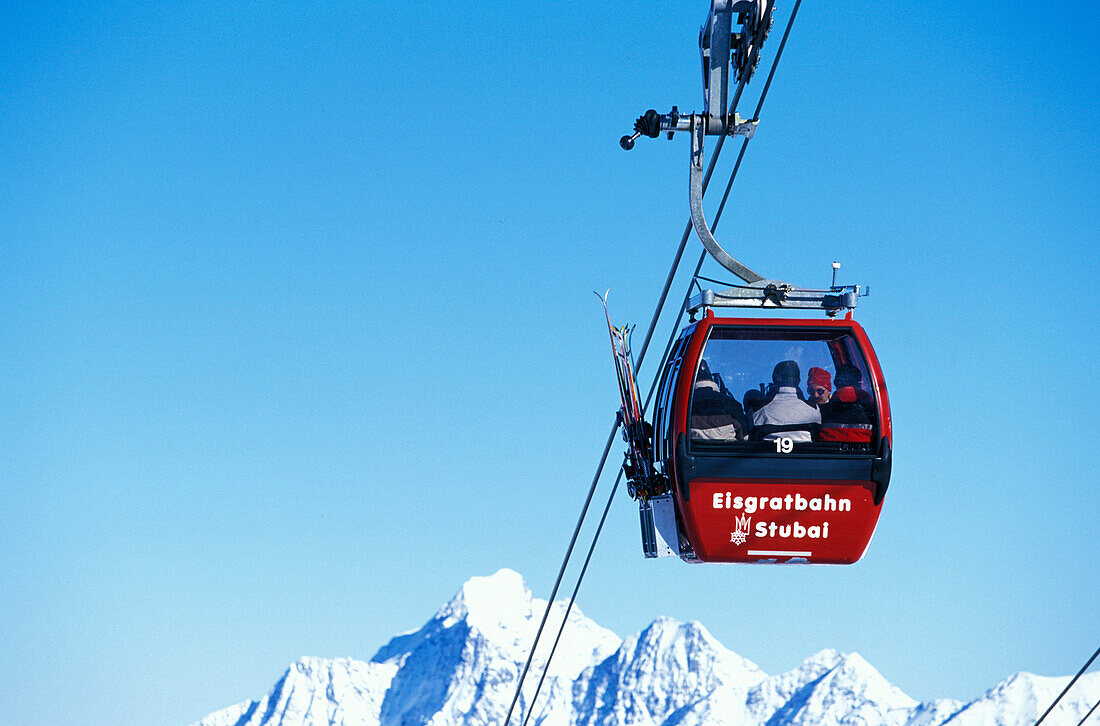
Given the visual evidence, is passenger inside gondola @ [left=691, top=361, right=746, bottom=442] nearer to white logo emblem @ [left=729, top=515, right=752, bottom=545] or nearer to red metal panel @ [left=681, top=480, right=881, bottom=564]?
red metal panel @ [left=681, top=480, right=881, bottom=564]

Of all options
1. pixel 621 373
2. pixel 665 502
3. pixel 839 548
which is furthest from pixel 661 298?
pixel 839 548

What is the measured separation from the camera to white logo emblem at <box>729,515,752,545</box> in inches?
404

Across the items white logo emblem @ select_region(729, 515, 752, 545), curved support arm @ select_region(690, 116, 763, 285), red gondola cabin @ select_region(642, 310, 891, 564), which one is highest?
curved support arm @ select_region(690, 116, 763, 285)

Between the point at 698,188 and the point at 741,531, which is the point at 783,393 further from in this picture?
the point at 698,188

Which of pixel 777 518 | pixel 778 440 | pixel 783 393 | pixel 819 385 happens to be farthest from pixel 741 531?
pixel 819 385

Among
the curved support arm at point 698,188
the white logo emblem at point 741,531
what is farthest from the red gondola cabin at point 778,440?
the curved support arm at point 698,188

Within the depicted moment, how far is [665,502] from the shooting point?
1088 cm

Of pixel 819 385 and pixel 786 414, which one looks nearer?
pixel 786 414

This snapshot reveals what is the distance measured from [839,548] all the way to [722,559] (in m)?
0.78

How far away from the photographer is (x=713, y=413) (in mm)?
10305

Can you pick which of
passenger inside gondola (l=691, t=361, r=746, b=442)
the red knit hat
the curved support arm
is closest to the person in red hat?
the red knit hat

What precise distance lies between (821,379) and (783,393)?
0.28 m

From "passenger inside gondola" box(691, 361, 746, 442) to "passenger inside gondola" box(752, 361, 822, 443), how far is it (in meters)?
0.13

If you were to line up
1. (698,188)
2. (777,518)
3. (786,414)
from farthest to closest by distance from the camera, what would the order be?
(786,414) < (777,518) < (698,188)
